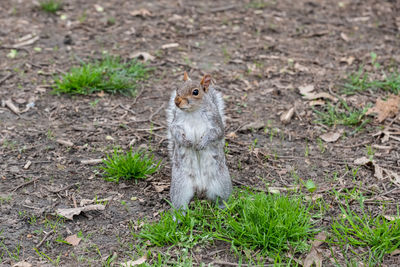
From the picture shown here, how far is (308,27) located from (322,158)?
3.05 metres

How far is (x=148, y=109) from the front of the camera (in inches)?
211

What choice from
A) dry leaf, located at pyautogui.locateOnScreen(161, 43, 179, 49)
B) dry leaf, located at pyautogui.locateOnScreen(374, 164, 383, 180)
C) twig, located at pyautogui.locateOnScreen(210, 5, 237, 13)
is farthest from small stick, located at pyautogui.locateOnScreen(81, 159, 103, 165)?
twig, located at pyautogui.locateOnScreen(210, 5, 237, 13)

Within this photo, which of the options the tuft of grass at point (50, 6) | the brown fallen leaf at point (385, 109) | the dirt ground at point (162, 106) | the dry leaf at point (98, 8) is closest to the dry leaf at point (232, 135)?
the dirt ground at point (162, 106)

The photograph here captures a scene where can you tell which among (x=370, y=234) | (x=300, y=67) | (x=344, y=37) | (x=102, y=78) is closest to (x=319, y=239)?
(x=370, y=234)

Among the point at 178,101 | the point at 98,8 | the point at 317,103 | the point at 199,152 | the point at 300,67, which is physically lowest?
the point at 317,103

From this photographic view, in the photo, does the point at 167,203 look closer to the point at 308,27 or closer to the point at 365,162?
the point at 365,162

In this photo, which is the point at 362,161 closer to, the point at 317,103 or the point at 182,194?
the point at 317,103

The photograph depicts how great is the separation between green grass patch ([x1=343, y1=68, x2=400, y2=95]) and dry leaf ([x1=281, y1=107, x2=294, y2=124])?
76cm

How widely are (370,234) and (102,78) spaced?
3.37m

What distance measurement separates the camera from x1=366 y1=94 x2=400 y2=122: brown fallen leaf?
5.11 meters

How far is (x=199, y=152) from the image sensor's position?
377 cm

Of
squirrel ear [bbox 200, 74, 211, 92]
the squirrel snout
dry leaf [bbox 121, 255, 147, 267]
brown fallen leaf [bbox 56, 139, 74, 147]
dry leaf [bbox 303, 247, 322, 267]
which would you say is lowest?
dry leaf [bbox 303, 247, 322, 267]

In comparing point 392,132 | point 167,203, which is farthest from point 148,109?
point 392,132

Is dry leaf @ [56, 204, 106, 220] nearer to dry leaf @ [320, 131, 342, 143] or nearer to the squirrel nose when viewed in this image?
the squirrel nose
